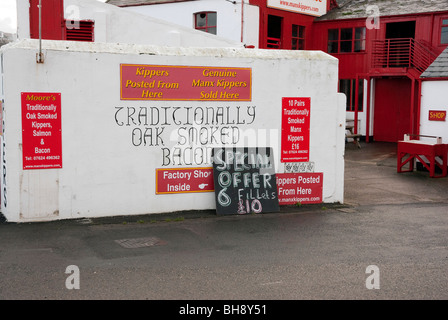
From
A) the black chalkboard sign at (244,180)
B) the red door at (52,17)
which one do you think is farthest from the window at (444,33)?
the red door at (52,17)

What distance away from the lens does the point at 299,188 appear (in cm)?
1091

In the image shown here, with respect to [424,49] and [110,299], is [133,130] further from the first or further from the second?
[424,49]

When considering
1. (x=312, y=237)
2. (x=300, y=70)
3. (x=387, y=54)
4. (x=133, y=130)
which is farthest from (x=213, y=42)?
(x=387, y=54)

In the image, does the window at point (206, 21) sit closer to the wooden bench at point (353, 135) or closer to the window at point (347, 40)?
the window at point (347, 40)

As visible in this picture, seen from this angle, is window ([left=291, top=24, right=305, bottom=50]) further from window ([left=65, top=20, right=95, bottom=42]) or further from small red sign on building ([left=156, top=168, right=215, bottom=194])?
small red sign on building ([left=156, top=168, right=215, bottom=194])

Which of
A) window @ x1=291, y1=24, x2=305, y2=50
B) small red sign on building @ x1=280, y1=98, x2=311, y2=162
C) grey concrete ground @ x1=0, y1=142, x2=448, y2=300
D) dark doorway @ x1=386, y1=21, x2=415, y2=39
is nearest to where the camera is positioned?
grey concrete ground @ x1=0, y1=142, x2=448, y2=300

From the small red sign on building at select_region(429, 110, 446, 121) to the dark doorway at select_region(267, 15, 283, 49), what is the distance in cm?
1114

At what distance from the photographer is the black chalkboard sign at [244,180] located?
10195mm

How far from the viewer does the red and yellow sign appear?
9680 mm

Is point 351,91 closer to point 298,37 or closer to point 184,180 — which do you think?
point 298,37

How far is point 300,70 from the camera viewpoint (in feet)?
35.1

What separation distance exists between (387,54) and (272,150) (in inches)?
643

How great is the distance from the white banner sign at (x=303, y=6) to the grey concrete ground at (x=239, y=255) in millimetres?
16775

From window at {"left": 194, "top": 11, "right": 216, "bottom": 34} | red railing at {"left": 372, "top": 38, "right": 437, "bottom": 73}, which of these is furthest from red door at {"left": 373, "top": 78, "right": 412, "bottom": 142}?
window at {"left": 194, "top": 11, "right": 216, "bottom": 34}
